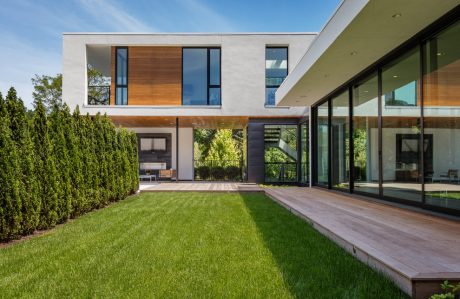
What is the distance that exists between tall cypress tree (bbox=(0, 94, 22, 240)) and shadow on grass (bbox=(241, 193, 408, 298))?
3.09m

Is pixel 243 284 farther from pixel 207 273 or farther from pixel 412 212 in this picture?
pixel 412 212

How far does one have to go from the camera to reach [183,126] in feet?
57.5

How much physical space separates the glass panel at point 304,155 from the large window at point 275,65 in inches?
83.9

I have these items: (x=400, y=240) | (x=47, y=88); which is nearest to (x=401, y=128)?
(x=400, y=240)

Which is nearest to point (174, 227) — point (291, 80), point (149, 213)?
point (149, 213)

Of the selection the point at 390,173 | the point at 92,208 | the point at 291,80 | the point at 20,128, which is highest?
the point at 291,80

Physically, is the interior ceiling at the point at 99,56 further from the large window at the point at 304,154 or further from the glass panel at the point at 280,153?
the large window at the point at 304,154

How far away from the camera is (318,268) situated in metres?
3.15

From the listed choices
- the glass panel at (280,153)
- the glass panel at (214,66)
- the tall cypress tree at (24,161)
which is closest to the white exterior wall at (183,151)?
the glass panel at (214,66)

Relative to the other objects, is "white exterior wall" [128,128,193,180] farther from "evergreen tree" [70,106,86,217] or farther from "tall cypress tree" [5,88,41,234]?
"tall cypress tree" [5,88,41,234]

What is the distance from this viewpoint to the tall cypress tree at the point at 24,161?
15.4 feet

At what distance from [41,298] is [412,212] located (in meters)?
4.91

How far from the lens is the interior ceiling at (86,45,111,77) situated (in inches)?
585

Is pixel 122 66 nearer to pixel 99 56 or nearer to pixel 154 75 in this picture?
pixel 154 75
